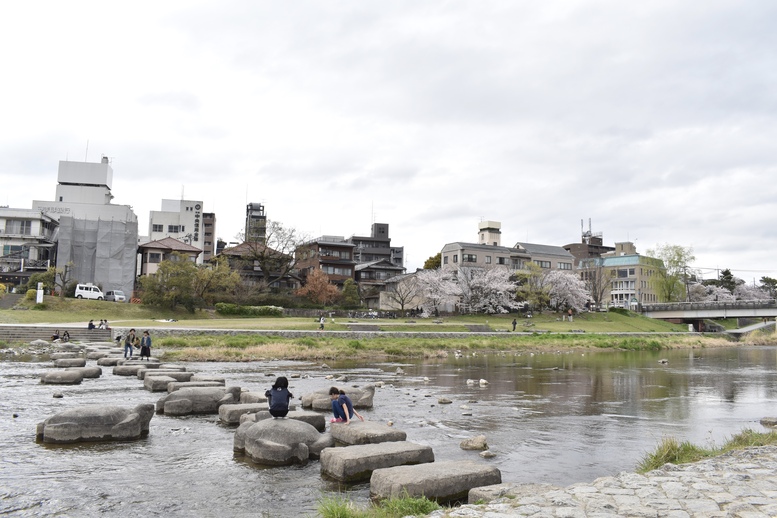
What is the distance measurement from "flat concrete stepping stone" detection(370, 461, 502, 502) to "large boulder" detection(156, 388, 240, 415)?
9.26 metres

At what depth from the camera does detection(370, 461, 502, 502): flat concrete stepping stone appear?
26.6 feet

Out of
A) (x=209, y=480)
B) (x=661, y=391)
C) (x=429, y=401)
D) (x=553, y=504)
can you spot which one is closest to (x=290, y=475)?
(x=209, y=480)

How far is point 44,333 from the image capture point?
140 ft

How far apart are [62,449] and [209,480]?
417cm

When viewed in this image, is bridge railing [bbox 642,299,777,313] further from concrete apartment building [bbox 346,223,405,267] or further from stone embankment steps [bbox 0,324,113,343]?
stone embankment steps [bbox 0,324,113,343]

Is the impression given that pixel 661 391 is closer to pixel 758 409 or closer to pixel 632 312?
pixel 758 409

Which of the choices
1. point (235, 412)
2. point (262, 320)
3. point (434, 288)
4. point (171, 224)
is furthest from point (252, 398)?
point (171, 224)

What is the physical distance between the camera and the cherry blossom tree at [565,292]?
8719 cm

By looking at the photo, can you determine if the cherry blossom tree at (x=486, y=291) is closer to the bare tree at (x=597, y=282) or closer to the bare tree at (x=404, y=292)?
the bare tree at (x=404, y=292)

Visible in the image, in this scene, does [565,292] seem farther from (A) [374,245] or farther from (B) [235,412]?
(B) [235,412]

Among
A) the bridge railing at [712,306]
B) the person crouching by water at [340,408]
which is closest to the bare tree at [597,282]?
the bridge railing at [712,306]

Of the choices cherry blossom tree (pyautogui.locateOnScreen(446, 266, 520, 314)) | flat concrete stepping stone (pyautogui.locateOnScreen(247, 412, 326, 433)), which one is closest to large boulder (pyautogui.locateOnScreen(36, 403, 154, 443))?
flat concrete stepping stone (pyautogui.locateOnScreen(247, 412, 326, 433))

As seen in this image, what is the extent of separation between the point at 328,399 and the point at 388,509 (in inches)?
388

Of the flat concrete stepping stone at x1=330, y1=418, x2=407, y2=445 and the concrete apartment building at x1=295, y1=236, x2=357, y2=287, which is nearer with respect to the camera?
the flat concrete stepping stone at x1=330, y1=418, x2=407, y2=445
